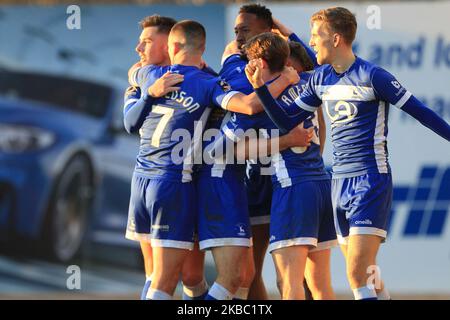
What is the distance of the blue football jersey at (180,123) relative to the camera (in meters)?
7.27

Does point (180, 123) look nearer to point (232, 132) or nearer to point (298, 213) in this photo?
point (232, 132)

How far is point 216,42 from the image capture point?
1179cm

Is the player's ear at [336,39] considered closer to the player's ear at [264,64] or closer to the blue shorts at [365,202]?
the player's ear at [264,64]

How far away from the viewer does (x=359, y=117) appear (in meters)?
6.84

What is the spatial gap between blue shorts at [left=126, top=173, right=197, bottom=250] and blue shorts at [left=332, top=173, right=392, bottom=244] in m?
1.08

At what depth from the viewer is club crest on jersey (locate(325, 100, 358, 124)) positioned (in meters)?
6.85

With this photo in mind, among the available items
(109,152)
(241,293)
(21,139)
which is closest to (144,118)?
(241,293)

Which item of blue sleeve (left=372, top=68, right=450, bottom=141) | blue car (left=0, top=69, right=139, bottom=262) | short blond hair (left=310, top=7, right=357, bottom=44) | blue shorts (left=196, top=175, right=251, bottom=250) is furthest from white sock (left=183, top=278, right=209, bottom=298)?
blue car (left=0, top=69, right=139, bottom=262)

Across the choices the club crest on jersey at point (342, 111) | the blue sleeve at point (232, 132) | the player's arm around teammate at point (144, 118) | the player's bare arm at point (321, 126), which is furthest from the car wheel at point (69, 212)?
the club crest on jersey at point (342, 111)

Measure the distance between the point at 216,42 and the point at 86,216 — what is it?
101 inches

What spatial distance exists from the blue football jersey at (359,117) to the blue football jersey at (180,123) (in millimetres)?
860

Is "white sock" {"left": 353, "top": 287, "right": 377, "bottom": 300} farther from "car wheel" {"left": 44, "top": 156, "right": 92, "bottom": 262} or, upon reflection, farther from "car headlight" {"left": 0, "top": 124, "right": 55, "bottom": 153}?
"car headlight" {"left": 0, "top": 124, "right": 55, "bottom": 153}

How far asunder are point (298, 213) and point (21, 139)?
5.61 metres

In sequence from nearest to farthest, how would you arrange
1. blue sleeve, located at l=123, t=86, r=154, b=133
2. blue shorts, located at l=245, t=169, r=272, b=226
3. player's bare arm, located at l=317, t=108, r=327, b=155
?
1. blue sleeve, located at l=123, t=86, r=154, b=133
2. blue shorts, located at l=245, t=169, r=272, b=226
3. player's bare arm, located at l=317, t=108, r=327, b=155
